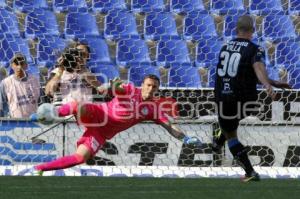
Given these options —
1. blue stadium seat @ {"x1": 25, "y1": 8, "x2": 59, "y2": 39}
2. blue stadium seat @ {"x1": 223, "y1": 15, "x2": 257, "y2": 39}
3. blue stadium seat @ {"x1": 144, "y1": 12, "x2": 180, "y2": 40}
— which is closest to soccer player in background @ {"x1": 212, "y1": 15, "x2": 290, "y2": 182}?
blue stadium seat @ {"x1": 223, "y1": 15, "x2": 257, "y2": 39}

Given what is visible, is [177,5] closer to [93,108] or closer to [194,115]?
[194,115]

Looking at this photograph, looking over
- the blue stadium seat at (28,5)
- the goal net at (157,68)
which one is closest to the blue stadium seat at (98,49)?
the goal net at (157,68)

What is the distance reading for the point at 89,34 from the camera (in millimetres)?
11992

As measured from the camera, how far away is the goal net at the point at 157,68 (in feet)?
29.0

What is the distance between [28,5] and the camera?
11.8m

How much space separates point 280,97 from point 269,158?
0.91 m

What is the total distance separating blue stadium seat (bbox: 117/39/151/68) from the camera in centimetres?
1170

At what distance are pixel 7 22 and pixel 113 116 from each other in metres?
3.84

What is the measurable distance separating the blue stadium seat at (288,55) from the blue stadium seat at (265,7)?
638 mm

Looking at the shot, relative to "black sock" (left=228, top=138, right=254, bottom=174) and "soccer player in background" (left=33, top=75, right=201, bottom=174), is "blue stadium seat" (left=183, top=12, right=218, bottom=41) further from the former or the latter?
"black sock" (left=228, top=138, right=254, bottom=174)

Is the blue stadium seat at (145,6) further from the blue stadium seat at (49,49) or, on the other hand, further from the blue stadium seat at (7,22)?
the blue stadium seat at (7,22)

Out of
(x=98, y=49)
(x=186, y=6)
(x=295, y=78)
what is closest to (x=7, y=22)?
(x=98, y=49)

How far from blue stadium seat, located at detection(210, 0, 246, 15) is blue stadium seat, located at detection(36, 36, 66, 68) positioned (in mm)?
2312

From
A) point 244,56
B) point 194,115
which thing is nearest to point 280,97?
point 194,115
